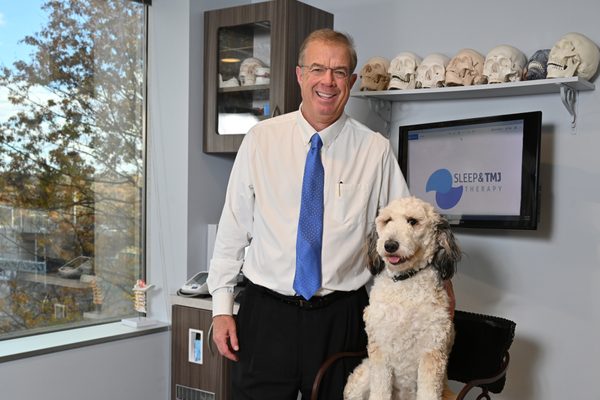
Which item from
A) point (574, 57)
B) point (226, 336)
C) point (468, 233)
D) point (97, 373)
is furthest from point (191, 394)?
point (574, 57)

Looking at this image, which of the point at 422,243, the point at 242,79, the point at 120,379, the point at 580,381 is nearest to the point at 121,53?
the point at 242,79

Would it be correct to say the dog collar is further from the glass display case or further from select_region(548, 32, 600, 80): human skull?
the glass display case

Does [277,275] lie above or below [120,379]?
above

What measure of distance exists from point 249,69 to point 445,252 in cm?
172

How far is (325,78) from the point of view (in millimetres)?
2039

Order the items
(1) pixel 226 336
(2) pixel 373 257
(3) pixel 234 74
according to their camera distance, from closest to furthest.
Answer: (2) pixel 373 257 < (1) pixel 226 336 < (3) pixel 234 74

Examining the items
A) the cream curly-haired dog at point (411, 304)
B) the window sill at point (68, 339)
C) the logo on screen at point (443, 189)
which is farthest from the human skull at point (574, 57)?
the window sill at point (68, 339)

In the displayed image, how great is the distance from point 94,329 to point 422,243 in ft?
6.58

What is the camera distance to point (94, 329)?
3.27 meters

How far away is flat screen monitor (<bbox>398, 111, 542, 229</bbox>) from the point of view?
102 inches

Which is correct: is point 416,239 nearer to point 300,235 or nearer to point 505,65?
point 300,235

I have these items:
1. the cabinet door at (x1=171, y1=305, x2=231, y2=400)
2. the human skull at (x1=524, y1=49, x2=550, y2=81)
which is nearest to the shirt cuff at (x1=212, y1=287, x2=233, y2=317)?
the cabinet door at (x1=171, y1=305, x2=231, y2=400)

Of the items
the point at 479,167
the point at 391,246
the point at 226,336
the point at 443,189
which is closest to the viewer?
the point at 391,246

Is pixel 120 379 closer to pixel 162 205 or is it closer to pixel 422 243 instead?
pixel 162 205
